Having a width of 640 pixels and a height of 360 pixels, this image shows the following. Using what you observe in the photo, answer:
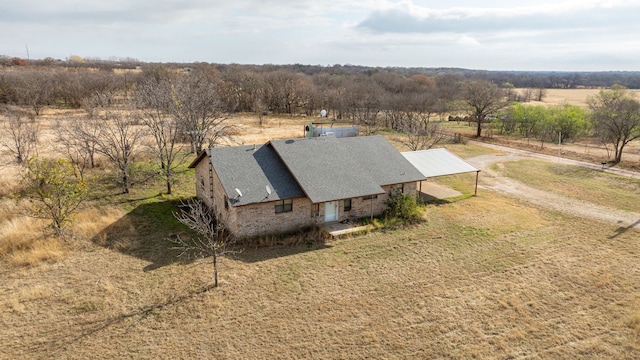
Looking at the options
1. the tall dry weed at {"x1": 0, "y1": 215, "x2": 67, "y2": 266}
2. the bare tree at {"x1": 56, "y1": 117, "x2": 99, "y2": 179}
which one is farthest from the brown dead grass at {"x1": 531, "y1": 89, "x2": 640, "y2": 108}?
the tall dry weed at {"x1": 0, "y1": 215, "x2": 67, "y2": 266}

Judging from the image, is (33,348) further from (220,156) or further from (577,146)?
(577,146)

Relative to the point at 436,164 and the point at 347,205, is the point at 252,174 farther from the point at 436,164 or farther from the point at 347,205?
the point at 436,164

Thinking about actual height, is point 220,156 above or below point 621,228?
above

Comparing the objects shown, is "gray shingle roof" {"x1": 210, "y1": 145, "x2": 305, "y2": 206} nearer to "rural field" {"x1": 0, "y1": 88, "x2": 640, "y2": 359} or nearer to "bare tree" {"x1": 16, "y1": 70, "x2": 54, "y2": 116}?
"rural field" {"x1": 0, "y1": 88, "x2": 640, "y2": 359}

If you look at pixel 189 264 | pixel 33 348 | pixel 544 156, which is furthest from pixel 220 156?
pixel 544 156

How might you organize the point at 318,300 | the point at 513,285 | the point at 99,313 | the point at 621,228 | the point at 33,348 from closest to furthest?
the point at 33,348 < the point at 99,313 < the point at 318,300 < the point at 513,285 < the point at 621,228

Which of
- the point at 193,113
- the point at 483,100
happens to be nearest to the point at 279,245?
the point at 193,113
